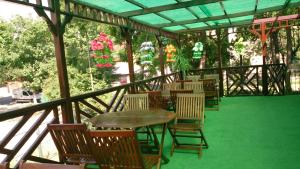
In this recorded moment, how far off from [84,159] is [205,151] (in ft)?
6.84

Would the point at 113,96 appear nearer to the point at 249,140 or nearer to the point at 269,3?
the point at 249,140

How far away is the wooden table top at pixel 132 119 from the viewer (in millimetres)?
3411

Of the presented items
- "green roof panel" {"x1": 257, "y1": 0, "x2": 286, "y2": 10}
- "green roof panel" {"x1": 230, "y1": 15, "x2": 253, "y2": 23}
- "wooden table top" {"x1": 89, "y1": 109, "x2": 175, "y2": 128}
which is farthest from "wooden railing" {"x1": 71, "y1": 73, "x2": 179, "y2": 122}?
"green roof panel" {"x1": 257, "y1": 0, "x2": 286, "y2": 10}

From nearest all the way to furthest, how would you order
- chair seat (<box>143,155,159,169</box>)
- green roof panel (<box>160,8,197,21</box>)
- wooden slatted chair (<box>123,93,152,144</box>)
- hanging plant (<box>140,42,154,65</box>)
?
chair seat (<box>143,155,159,169</box>)
wooden slatted chair (<box>123,93,152,144</box>)
green roof panel (<box>160,8,197,21</box>)
hanging plant (<box>140,42,154,65</box>)

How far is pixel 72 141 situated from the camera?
301 centimetres

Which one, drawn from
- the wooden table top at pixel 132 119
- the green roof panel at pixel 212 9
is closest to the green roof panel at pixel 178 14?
the green roof panel at pixel 212 9

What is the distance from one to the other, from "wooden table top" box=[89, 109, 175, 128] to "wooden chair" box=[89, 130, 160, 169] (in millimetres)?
581

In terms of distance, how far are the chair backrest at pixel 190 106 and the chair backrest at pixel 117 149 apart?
2.09 m

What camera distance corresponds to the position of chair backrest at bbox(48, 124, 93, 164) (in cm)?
287

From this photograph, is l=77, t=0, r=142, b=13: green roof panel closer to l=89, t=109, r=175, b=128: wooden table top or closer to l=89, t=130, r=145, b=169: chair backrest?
l=89, t=109, r=175, b=128: wooden table top

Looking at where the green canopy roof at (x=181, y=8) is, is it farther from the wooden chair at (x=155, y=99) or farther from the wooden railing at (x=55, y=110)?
the wooden chair at (x=155, y=99)

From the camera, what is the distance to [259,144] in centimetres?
447

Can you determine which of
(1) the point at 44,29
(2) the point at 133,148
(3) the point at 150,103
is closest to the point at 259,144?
(3) the point at 150,103

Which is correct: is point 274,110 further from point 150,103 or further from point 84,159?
point 84,159
